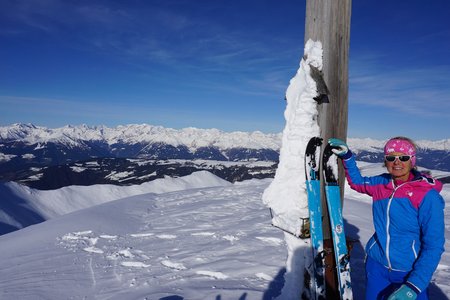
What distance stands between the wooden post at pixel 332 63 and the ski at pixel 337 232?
61mm

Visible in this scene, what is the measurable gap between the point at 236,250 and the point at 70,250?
3.85 meters

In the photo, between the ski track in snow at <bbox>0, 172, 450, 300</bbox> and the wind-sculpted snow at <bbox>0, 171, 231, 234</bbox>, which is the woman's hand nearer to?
the ski track in snow at <bbox>0, 172, 450, 300</bbox>

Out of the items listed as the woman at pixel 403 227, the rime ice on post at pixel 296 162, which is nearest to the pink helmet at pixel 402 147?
the woman at pixel 403 227

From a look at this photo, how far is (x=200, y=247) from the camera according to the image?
7.39 m

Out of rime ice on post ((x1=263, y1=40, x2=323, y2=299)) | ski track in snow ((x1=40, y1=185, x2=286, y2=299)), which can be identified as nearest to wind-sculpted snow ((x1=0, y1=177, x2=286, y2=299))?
ski track in snow ((x1=40, y1=185, x2=286, y2=299))

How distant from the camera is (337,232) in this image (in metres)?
2.86

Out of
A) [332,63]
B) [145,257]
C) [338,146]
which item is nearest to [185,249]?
[145,257]

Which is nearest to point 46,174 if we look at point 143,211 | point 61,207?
point 61,207

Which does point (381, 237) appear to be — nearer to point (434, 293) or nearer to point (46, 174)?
point (434, 293)

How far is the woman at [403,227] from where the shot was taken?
262 centimetres

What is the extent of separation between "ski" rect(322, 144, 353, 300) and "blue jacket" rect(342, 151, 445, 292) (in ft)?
0.96

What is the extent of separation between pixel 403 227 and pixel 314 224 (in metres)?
0.79

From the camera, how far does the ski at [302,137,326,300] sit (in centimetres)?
283

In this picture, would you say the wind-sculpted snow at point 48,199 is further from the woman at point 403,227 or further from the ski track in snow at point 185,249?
the woman at point 403,227
